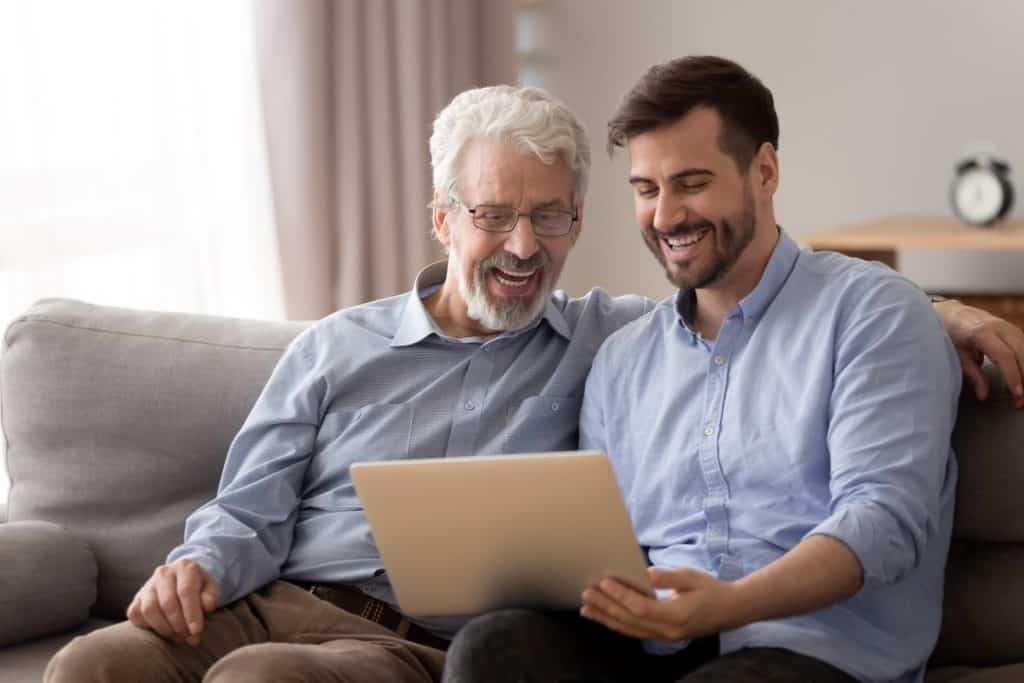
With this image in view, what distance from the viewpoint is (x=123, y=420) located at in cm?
218

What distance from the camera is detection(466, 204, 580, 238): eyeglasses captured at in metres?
1.96

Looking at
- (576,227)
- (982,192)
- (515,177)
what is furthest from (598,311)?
(982,192)

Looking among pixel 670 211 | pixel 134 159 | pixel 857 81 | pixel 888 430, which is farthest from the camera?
pixel 857 81

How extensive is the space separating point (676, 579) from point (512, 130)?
77 cm

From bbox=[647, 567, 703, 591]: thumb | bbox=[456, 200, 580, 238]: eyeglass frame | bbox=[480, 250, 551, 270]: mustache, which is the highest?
bbox=[456, 200, 580, 238]: eyeglass frame

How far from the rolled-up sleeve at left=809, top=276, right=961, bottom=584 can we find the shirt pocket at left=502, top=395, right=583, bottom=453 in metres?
0.45

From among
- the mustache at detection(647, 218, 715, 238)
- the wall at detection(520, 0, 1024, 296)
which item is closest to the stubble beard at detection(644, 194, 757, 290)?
the mustache at detection(647, 218, 715, 238)

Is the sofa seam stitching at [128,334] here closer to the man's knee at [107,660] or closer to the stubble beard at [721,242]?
the man's knee at [107,660]

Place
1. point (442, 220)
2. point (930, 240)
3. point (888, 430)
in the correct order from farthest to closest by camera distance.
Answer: point (930, 240), point (442, 220), point (888, 430)

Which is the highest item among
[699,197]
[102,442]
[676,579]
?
[699,197]

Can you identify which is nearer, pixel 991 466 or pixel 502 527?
pixel 502 527

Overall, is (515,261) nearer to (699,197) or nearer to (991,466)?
(699,197)

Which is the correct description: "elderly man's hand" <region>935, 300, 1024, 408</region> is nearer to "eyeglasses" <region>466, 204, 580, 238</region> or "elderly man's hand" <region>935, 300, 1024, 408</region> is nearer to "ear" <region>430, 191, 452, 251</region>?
"eyeglasses" <region>466, 204, 580, 238</region>

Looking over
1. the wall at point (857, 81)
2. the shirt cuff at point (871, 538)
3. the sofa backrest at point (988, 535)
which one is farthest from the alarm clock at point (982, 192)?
the shirt cuff at point (871, 538)
